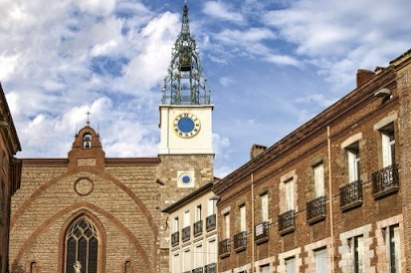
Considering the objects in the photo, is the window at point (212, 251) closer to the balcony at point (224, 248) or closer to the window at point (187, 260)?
the balcony at point (224, 248)

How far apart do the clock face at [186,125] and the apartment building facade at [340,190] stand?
74.9 feet

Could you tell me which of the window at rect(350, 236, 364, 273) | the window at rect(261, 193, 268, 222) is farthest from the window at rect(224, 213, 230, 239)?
the window at rect(350, 236, 364, 273)

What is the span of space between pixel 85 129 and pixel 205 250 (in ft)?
63.0

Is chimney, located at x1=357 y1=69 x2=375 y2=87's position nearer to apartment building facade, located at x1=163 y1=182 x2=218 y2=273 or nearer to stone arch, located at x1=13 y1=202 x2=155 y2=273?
apartment building facade, located at x1=163 y1=182 x2=218 y2=273

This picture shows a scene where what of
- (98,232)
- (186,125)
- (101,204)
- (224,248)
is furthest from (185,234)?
(186,125)

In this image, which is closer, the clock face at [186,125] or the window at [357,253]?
the window at [357,253]

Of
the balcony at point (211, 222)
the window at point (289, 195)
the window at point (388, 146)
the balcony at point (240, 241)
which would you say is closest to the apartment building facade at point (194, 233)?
the balcony at point (211, 222)

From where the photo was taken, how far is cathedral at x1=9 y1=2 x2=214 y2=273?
190 ft

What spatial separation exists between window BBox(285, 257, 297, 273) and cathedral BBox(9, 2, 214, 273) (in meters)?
26.2

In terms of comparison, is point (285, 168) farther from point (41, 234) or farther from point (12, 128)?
point (41, 234)

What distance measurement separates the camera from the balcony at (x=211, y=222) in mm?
42800

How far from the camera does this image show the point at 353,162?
26.7 m

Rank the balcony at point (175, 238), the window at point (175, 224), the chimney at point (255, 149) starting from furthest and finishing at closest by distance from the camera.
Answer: the window at point (175, 224)
the balcony at point (175, 238)
the chimney at point (255, 149)

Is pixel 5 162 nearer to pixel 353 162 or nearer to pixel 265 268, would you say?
pixel 265 268
